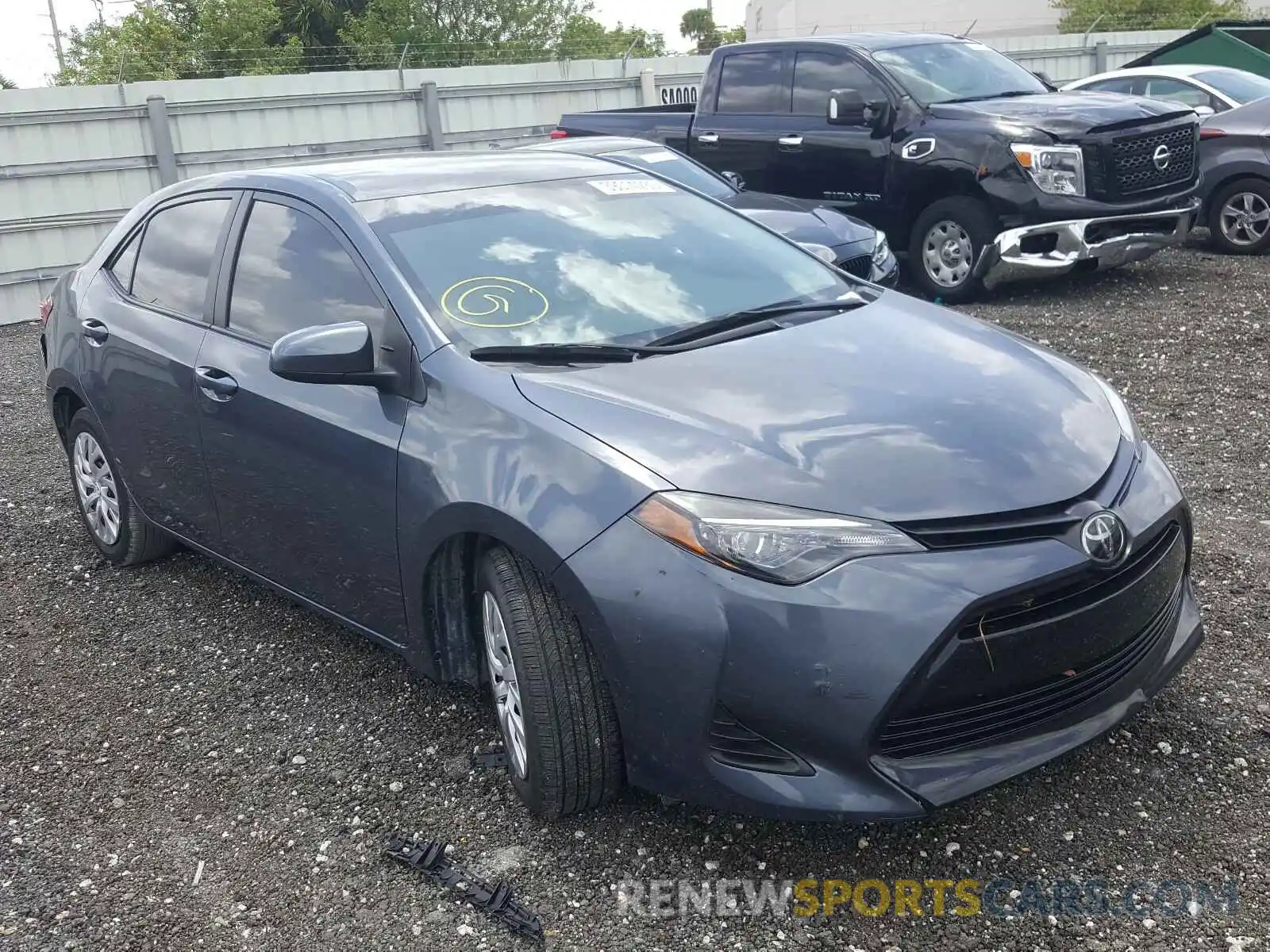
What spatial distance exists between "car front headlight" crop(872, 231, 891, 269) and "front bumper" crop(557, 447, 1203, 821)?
17.7ft

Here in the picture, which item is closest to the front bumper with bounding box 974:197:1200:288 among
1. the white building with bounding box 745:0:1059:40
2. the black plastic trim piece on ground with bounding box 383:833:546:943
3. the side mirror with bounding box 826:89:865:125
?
the side mirror with bounding box 826:89:865:125

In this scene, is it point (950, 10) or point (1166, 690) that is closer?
point (1166, 690)

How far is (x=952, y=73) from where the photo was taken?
9.79m

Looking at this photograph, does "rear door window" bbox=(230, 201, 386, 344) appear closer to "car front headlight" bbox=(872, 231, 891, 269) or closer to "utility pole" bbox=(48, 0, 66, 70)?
"car front headlight" bbox=(872, 231, 891, 269)

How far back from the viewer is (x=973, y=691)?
2.68 meters

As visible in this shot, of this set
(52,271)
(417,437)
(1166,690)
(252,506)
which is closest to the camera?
(417,437)

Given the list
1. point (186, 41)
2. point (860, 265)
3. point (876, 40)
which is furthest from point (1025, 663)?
point (186, 41)

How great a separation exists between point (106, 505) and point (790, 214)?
4.83 m

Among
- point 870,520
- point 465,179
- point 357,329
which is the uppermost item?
point 465,179

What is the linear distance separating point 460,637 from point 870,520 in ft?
4.26

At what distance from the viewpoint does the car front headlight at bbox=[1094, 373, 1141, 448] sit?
3.26 meters

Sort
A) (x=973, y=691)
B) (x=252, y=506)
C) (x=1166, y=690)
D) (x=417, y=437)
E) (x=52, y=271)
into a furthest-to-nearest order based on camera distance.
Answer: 1. (x=52, y=271)
2. (x=252, y=506)
3. (x=1166, y=690)
4. (x=417, y=437)
5. (x=973, y=691)

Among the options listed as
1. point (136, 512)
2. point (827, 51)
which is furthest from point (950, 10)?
A: point (136, 512)

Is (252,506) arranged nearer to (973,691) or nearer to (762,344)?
(762,344)
